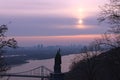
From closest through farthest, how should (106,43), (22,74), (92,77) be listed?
1. (106,43)
2. (92,77)
3. (22,74)

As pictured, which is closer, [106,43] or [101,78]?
[106,43]

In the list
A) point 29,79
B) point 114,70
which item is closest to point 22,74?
point 29,79

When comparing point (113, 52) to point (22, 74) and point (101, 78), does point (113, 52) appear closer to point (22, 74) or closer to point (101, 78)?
point (101, 78)

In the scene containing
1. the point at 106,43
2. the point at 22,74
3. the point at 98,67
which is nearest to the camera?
the point at 106,43

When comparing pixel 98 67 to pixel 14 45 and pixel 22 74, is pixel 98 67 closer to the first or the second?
pixel 14 45

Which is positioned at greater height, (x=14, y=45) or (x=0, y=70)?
(x=14, y=45)

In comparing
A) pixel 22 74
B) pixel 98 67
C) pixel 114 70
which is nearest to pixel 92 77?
pixel 98 67

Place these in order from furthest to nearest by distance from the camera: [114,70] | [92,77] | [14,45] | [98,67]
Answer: [98,67] → [92,77] → [114,70] → [14,45]

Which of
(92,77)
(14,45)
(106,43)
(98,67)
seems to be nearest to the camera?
(14,45)

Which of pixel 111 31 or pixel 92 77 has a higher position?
pixel 111 31
